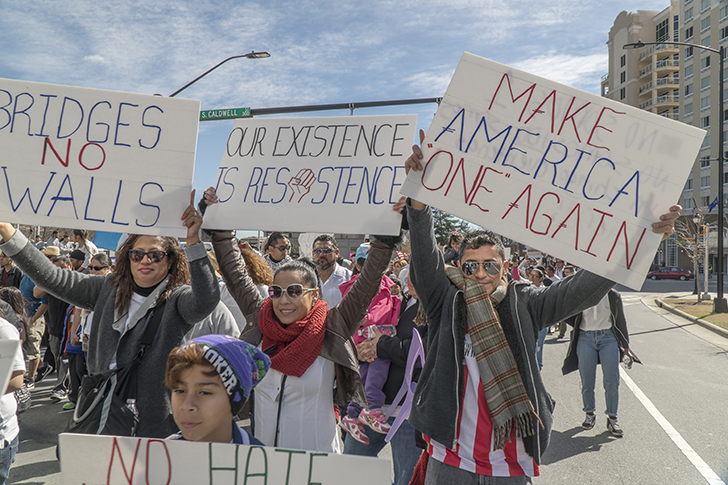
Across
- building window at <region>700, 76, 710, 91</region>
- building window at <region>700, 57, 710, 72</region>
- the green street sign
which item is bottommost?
the green street sign

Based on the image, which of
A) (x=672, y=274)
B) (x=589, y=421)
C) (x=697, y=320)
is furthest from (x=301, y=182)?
(x=672, y=274)

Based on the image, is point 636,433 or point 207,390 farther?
point 636,433

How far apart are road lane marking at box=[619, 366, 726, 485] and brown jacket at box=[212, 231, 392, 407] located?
11.9 feet

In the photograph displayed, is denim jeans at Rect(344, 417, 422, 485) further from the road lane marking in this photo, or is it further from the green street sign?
the green street sign

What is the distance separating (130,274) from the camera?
104 inches

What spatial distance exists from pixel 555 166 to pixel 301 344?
4.86 ft

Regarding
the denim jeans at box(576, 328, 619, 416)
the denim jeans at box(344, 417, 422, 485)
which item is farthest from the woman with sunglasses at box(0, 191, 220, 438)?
the denim jeans at box(576, 328, 619, 416)

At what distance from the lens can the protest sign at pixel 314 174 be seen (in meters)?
2.96

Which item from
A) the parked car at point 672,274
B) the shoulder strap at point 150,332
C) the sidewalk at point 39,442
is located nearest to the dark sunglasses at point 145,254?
the shoulder strap at point 150,332

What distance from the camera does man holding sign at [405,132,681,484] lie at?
2354mm

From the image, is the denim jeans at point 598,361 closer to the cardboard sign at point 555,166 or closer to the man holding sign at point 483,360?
the man holding sign at point 483,360

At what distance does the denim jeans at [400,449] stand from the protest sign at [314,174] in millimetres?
1483

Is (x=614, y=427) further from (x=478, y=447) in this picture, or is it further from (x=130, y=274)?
(x=130, y=274)

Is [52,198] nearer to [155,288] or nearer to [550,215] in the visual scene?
[155,288]
